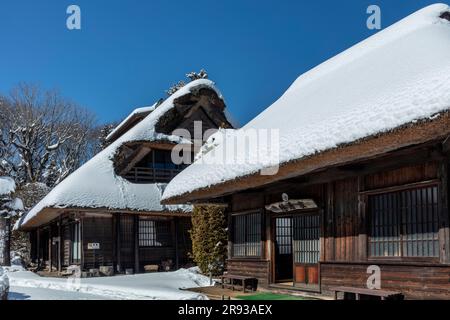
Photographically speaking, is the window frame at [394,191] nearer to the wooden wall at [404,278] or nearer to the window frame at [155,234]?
the wooden wall at [404,278]

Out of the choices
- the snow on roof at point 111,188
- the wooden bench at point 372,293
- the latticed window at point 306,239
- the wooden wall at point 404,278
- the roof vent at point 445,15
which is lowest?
the wooden bench at point 372,293

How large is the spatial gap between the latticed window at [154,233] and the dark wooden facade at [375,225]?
8.74m

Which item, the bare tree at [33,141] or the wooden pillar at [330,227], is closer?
the wooden pillar at [330,227]

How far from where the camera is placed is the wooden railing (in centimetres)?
2150

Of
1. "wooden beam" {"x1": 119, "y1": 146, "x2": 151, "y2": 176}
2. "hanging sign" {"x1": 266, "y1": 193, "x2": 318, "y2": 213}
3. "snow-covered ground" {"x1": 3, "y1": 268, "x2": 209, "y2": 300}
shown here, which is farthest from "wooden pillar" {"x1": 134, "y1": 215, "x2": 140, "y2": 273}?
"hanging sign" {"x1": 266, "y1": 193, "x2": 318, "y2": 213}

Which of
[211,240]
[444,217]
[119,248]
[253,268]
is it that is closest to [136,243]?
[119,248]

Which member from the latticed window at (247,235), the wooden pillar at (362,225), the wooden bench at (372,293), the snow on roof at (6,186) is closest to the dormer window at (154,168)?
the snow on roof at (6,186)

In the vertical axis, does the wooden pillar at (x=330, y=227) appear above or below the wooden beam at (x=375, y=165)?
below

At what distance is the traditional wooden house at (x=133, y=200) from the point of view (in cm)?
1958

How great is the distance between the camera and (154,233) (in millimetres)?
21359

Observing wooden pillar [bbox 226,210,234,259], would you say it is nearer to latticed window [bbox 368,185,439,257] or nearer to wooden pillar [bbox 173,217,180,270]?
latticed window [bbox 368,185,439,257]

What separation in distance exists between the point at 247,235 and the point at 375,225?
4.92 meters

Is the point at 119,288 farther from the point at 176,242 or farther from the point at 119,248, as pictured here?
the point at 176,242
